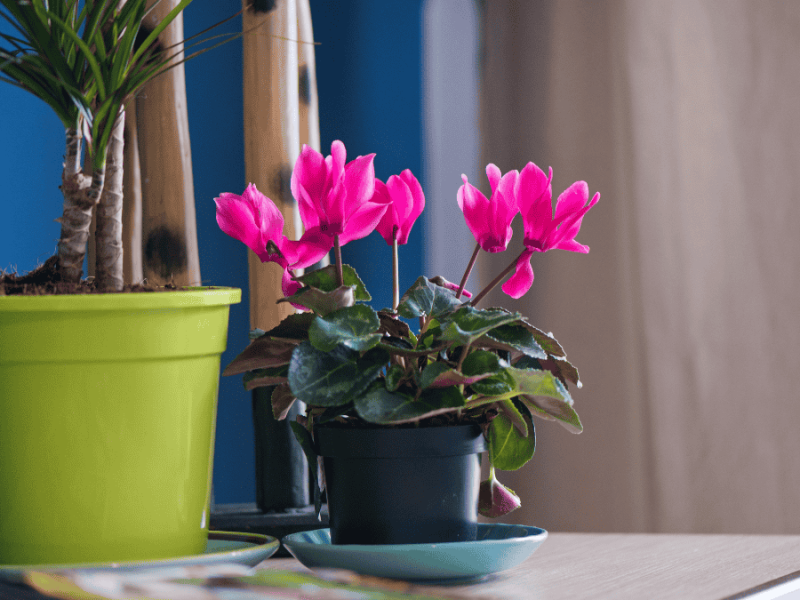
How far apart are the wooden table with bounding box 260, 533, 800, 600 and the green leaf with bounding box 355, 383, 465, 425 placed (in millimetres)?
112

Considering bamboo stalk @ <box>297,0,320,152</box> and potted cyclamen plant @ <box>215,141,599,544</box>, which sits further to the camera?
bamboo stalk @ <box>297,0,320,152</box>

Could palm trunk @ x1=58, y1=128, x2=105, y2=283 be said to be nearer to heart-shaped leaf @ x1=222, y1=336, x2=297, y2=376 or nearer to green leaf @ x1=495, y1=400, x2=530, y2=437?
heart-shaped leaf @ x1=222, y1=336, x2=297, y2=376

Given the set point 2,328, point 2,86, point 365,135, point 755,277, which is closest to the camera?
point 2,328

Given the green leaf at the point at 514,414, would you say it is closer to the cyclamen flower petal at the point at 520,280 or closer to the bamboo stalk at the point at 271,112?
the cyclamen flower petal at the point at 520,280

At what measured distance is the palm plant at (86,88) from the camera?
1.89 ft

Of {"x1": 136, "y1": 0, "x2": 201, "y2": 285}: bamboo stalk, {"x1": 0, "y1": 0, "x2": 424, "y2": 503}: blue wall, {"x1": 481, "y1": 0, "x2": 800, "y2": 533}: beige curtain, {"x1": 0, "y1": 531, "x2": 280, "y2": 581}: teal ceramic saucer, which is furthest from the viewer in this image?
{"x1": 481, "y1": 0, "x2": 800, "y2": 533}: beige curtain

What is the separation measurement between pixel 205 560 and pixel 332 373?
0.15 metres

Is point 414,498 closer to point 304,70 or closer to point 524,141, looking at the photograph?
point 304,70

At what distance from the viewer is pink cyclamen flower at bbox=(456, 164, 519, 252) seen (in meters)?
0.62

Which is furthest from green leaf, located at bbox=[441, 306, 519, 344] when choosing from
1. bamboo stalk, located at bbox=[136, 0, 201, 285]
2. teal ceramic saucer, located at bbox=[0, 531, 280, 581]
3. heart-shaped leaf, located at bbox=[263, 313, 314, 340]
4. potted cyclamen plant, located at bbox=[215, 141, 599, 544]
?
bamboo stalk, located at bbox=[136, 0, 201, 285]

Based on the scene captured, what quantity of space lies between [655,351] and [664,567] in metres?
0.80

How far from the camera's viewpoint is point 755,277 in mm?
1315

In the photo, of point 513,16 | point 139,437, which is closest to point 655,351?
point 513,16

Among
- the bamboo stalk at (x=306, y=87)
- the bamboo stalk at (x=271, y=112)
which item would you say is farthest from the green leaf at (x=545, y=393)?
the bamboo stalk at (x=306, y=87)
